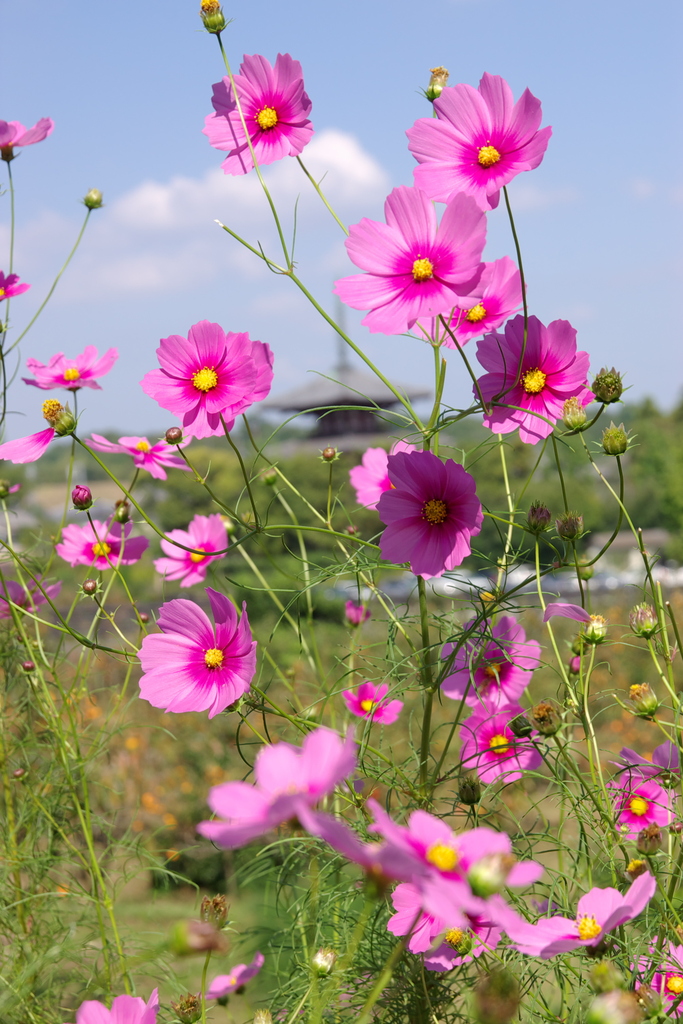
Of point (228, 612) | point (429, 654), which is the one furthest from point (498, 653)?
point (228, 612)

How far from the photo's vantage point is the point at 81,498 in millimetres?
732

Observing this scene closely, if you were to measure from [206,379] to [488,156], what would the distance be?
26 centimetres

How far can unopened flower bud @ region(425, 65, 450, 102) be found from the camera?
0.68 metres

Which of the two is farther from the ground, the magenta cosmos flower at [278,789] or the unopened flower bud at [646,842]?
the magenta cosmos flower at [278,789]

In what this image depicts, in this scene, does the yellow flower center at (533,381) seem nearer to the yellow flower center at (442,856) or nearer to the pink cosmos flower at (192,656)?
the pink cosmos flower at (192,656)

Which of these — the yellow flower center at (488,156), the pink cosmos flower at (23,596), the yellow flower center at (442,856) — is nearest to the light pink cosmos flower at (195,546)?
the pink cosmos flower at (23,596)

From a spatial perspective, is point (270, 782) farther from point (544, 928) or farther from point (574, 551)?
point (574, 551)

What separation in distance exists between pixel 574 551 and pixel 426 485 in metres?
0.12

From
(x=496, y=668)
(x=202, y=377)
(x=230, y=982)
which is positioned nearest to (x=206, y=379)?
(x=202, y=377)

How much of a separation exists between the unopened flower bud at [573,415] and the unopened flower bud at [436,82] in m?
0.29

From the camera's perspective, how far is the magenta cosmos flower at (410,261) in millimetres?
524

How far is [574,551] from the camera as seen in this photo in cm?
61

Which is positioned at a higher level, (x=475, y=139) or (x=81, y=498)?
(x=475, y=139)

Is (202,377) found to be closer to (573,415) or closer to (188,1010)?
(573,415)
